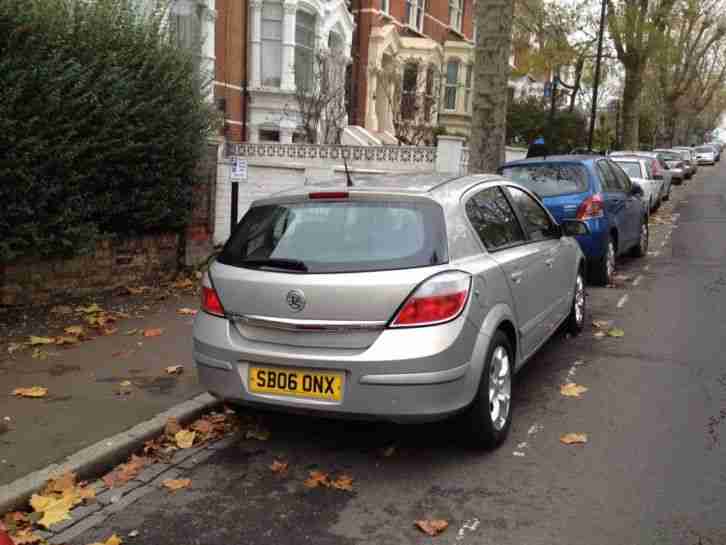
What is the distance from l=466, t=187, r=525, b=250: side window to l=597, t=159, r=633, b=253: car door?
466cm

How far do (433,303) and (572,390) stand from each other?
2267 mm

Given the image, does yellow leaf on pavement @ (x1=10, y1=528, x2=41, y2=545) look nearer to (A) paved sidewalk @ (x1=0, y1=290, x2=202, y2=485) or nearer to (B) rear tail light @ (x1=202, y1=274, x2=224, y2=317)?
(A) paved sidewalk @ (x1=0, y1=290, x2=202, y2=485)

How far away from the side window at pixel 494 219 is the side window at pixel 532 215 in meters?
0.22

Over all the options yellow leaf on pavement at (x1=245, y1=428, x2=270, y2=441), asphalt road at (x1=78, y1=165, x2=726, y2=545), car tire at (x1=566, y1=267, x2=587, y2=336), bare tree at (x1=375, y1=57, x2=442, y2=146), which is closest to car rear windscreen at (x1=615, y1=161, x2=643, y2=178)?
Answer: bare tree at (x1=375, y1=57, x2=442, y2=146)

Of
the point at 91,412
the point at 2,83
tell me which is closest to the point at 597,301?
the point at 91,412

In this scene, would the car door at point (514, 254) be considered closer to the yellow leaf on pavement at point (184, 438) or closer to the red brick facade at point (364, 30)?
the yellow leaf on pavement at point (184, 438)

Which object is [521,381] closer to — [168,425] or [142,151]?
[168,425]

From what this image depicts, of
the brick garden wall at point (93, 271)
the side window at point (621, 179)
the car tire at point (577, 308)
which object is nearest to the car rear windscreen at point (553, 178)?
the side window at point (621, 179)

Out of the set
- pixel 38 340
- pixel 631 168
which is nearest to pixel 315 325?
pixel 38 340

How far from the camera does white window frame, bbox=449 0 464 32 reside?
35.8 m

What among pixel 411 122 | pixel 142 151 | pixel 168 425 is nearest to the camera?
pixel 168 425

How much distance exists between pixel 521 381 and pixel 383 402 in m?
2.38

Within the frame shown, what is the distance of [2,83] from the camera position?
6656mm

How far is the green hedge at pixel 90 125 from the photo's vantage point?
6852 mm
